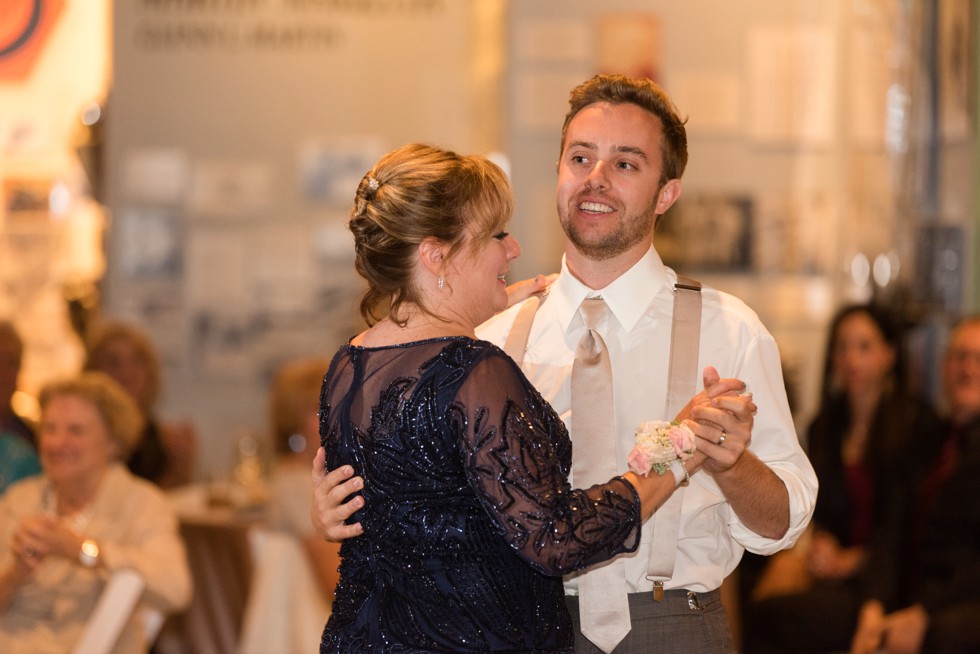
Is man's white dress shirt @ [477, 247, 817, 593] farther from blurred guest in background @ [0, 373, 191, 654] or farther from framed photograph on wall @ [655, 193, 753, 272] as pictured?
framed photograph on wall @ [655, 193, 753, 272]

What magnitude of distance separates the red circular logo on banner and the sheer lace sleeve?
6.31m

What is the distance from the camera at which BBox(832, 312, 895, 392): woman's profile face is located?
17.5 feet

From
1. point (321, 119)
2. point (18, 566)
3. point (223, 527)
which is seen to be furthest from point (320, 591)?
point (321, 119)

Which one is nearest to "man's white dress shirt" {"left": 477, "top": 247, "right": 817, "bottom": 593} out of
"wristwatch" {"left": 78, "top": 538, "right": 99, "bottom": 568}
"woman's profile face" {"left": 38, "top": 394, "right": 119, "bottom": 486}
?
"wristwatch" {"left": 78, "top": 538, "right": 99, "bottom": 568}

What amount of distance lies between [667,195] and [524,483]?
2.60 ft

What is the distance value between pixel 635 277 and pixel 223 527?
3.06m

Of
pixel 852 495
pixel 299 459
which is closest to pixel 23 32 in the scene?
pixel 299 459

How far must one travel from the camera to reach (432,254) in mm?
2234

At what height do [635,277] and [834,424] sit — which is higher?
[635,277]

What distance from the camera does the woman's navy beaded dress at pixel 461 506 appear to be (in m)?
2.09

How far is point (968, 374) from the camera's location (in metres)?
4.97

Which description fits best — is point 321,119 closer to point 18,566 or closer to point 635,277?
point 18,566

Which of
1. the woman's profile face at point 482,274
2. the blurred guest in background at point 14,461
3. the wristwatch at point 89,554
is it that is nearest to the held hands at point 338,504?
the woman's profile face at point 482,274

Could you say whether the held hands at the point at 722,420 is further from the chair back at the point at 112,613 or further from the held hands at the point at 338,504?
the chair back at the point at 112,613
